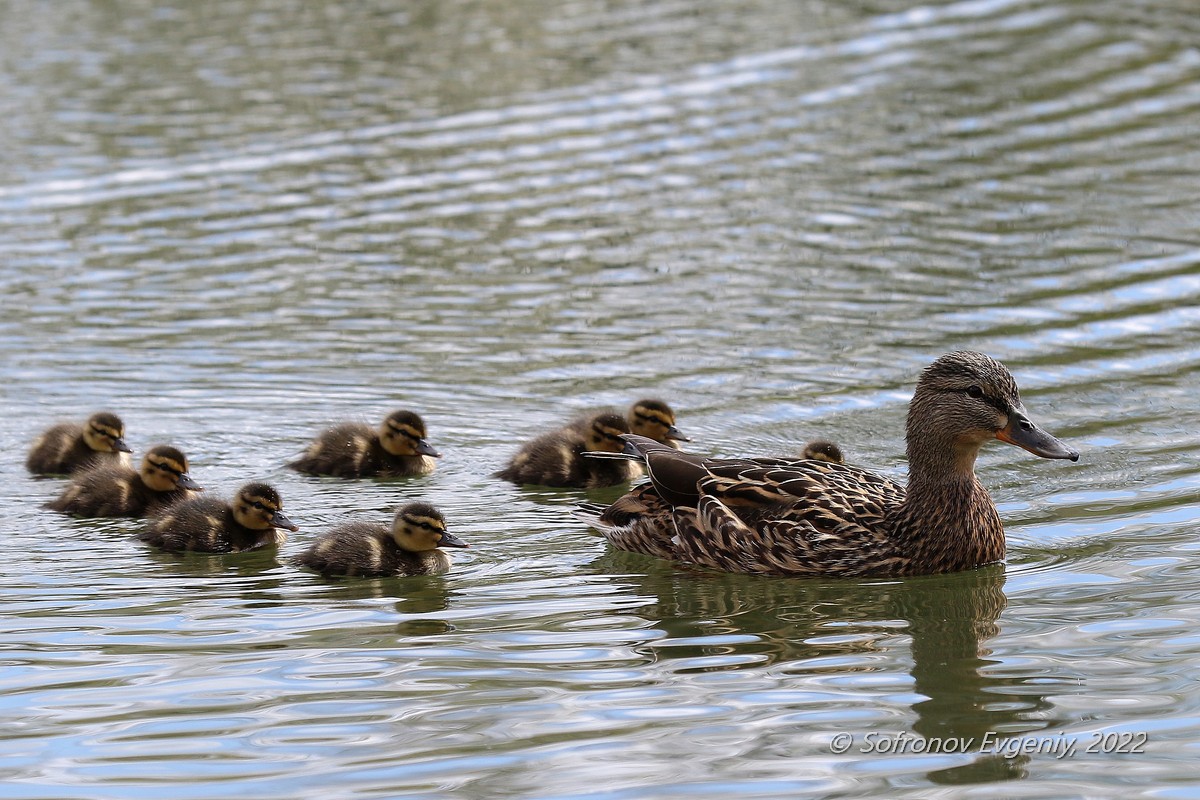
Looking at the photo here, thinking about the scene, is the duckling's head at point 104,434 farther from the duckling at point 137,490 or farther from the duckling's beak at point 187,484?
the duckling's beak at point 187,484

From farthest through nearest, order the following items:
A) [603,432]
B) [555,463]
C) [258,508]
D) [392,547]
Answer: [603,432], [555,463], [258,508], [392,547]

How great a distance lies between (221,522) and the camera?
6289 mm

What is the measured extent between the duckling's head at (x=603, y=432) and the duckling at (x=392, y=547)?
1.17 meters

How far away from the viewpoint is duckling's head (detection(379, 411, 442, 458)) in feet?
23.1

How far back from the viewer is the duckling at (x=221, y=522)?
6262mm

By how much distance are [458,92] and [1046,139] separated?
176 inches

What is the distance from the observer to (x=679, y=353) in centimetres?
852

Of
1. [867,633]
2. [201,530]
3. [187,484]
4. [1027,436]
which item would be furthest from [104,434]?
[1027,436]

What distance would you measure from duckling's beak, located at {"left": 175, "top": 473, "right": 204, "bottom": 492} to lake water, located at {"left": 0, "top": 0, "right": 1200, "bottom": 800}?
251mm

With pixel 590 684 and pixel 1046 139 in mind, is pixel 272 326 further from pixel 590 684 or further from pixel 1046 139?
pixel 1046 139

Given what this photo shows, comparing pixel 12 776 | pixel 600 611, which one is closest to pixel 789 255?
pixel 600 611

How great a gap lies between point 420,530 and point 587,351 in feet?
9.13

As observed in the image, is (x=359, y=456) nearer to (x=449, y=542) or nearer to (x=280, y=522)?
(x=280, y=522)

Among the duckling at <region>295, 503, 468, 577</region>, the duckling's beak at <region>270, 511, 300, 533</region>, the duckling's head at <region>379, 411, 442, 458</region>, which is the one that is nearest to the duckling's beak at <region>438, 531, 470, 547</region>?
the duckling at <region>295, 503, 468, 577</region>
